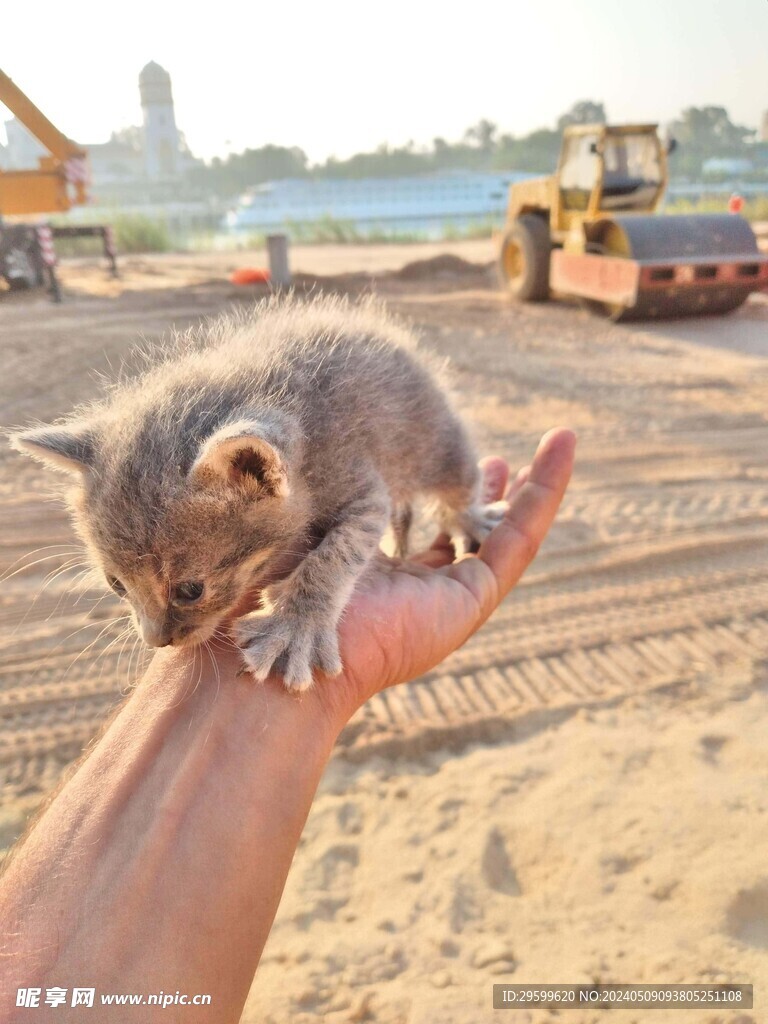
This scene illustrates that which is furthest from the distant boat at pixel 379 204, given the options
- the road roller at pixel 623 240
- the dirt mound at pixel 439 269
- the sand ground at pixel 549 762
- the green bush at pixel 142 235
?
the sand ground at pixel 549 762

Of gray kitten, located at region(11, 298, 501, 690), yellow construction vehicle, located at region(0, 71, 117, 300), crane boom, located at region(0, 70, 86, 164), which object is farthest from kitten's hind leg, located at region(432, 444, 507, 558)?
yellow construction vehicle, located at region(0, 71, 117, 300)

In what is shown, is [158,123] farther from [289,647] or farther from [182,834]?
[182,834]

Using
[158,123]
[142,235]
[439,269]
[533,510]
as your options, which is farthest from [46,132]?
[533,510]

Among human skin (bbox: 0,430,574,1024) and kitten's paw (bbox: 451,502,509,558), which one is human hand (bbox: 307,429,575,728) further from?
kitten's paw (bbox: 451,502,509,558)

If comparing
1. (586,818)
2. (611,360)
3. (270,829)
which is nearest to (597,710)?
(586,818)

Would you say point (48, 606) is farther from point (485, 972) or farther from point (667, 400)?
point (667, 400)

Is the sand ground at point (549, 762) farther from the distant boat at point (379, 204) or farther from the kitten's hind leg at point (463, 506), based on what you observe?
the distant boat at point (379, 204)
